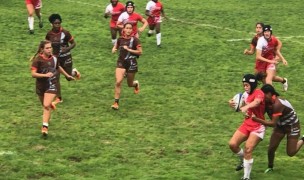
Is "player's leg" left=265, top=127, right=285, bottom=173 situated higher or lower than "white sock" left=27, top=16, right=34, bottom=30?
lower

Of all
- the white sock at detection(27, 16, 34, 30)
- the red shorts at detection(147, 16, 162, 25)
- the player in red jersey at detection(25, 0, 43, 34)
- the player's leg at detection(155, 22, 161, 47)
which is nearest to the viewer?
the player's leg at detection(155, 22, 161, 47)

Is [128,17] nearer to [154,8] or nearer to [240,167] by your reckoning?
[154,8]

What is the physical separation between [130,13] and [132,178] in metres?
10.2

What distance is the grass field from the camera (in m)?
13.3

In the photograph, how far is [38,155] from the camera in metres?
13.6

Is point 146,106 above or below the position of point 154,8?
below

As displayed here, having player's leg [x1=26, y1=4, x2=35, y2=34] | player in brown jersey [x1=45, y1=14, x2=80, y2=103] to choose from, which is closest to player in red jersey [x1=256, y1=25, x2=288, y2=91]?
player in brown jersey [x1=45, y1=14, x2=80, y2=103]

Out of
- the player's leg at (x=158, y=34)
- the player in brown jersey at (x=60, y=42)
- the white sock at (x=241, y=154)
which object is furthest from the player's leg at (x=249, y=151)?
the player's leg at (x=158, y=34)

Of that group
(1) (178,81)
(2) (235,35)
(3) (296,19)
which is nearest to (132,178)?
(1) (178,81)

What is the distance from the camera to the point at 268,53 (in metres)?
17.6

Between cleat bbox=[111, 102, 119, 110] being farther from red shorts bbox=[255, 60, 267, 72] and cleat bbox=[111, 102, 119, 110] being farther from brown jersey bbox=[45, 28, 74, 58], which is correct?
red shorts bbox=[255, 60, 267, 72]

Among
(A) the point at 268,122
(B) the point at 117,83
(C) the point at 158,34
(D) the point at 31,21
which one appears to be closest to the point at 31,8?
(D) the point at 31,21

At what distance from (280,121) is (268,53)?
5.15 m

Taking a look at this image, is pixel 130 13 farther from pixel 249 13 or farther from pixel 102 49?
pixel 249 13
